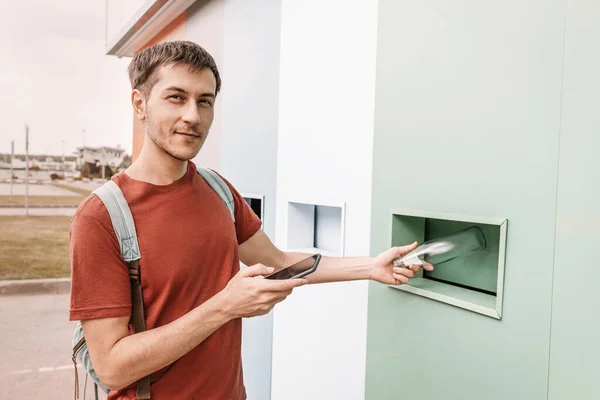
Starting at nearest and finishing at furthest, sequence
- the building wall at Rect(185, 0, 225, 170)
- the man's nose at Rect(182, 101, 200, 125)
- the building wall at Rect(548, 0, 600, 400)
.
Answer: the building wall at Rect(548, 0, 600, 400)
the man's nose at Rect(182, 101, 200, 125)
the building wall at Rect(185, 0, 225, 170)

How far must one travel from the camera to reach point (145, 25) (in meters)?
3.73

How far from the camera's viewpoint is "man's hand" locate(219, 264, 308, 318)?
941mm

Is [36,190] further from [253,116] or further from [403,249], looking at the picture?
[403,249]

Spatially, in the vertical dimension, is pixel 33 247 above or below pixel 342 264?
below

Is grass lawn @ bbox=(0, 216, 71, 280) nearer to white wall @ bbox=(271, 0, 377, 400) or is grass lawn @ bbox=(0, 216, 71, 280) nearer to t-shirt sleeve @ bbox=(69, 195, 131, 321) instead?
white wall @ bbox=(271, 0, 377, 400)

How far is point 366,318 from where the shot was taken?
1545 millimetres

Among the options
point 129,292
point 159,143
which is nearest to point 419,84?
point 159,143

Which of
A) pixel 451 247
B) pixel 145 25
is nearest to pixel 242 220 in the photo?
pixel 451 247

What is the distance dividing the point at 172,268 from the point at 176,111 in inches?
15.0

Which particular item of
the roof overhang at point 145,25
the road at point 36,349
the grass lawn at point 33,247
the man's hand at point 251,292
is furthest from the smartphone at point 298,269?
the grass lawn at point 33,247

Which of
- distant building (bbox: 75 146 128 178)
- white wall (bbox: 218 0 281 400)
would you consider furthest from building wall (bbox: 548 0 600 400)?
distant building (bbox: 75 146 128 178)

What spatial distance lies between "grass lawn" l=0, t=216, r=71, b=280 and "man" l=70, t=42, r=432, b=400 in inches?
134

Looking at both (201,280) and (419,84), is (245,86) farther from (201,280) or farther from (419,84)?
(201,280)

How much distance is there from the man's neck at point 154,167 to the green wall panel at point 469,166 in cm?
64
